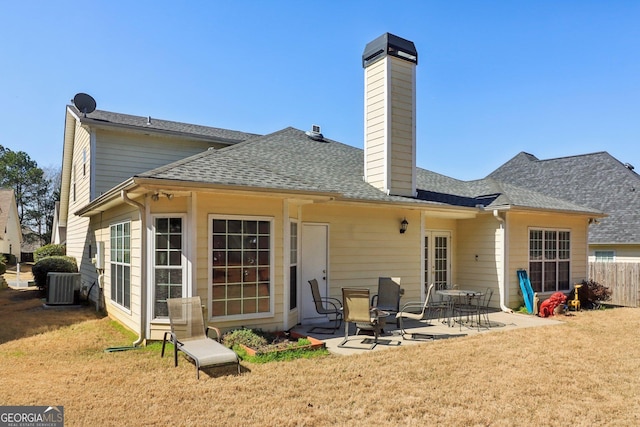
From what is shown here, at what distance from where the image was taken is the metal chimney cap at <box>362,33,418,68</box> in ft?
34.7

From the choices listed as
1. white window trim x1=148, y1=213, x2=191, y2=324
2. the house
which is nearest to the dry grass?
white window trim x1=148, y1=213, x2=191, y2=324

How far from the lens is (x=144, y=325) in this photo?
6801 mm

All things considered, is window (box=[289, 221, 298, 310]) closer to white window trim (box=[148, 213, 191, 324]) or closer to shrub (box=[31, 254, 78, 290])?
white window trim (box=[148, 213, 191, 324])

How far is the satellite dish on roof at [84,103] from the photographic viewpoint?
12.6 metres

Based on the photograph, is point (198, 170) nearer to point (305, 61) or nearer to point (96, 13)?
point (96, 13)

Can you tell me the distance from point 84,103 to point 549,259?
14896 mm

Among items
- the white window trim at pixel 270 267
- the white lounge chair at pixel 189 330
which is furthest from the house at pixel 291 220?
the white lounge chair at pixel 189 330

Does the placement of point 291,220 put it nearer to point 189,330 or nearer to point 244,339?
point 244,339

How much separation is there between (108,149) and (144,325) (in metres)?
7.57

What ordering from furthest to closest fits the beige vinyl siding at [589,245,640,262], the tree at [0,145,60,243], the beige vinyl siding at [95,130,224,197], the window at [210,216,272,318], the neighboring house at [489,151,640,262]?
the tree at [0,145,60,243] → the neighboring house at [489,151,640,262] → the beige vinyl siding at [589,245,640,262] → the beige vinyl siding at [95,130,224,197] → the window at [210,216,272,318]

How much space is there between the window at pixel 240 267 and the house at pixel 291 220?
2 cm

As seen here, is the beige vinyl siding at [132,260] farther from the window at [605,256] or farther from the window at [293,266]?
the window at [605,256]

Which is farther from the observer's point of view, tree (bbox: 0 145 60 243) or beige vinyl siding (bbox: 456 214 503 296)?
tree (bbox: 0 145 60 243)

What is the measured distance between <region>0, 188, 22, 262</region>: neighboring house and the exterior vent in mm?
26128
